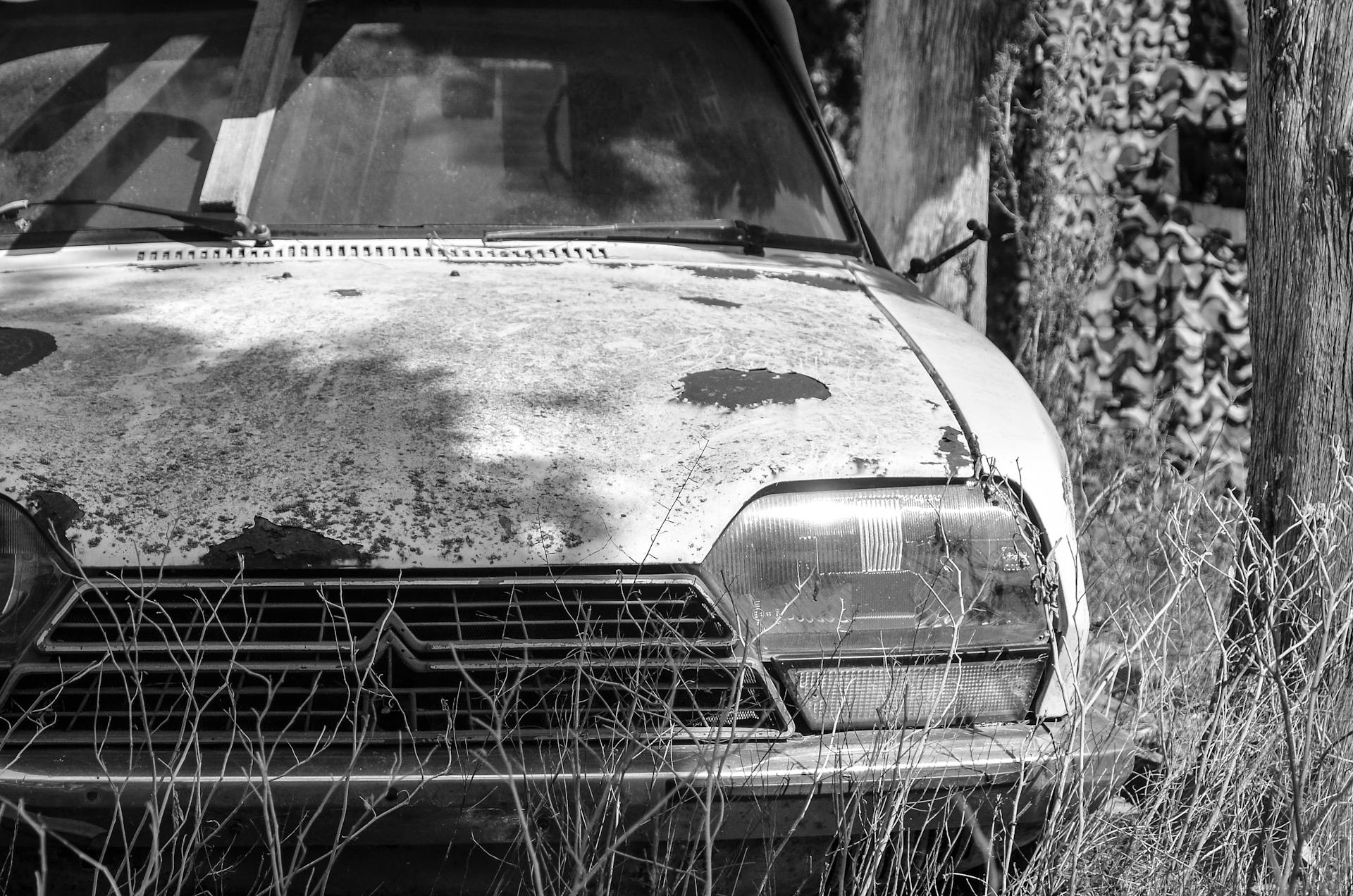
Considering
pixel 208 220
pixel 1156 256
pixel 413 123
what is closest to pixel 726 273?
pixel 413 123

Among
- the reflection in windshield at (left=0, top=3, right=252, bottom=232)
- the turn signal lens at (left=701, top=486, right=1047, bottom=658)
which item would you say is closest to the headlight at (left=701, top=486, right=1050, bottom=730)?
the turn signal lens at (left=701, top=486, right=1047, bottom=658)

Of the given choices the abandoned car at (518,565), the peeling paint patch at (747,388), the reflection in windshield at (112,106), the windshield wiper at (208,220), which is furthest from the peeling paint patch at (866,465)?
the reflection in windshield at (112,106)

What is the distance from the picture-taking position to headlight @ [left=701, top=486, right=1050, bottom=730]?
6.23ft

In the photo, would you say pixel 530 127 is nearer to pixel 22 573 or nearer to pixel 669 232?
pixel 669 232

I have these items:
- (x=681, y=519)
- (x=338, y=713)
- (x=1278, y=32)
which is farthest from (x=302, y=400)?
(x=1278, y=32)

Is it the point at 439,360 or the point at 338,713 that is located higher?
the point at 439,360

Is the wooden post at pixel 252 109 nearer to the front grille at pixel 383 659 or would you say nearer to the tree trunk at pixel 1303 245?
the front grille at pixel 383 659

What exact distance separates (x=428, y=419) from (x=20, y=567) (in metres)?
0.59

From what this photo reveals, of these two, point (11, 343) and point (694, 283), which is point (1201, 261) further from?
point (11, 343)

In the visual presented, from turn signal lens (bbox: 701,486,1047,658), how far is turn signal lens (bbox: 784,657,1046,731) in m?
0.03

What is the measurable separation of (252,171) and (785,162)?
123cm

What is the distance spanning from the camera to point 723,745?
1873mm

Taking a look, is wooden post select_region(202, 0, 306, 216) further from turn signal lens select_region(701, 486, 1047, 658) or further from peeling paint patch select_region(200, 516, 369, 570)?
turn signal lens select_region(701, 486, 1047, 658)

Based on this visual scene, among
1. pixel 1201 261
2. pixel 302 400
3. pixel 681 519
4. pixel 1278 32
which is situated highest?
pixel 1278 32
